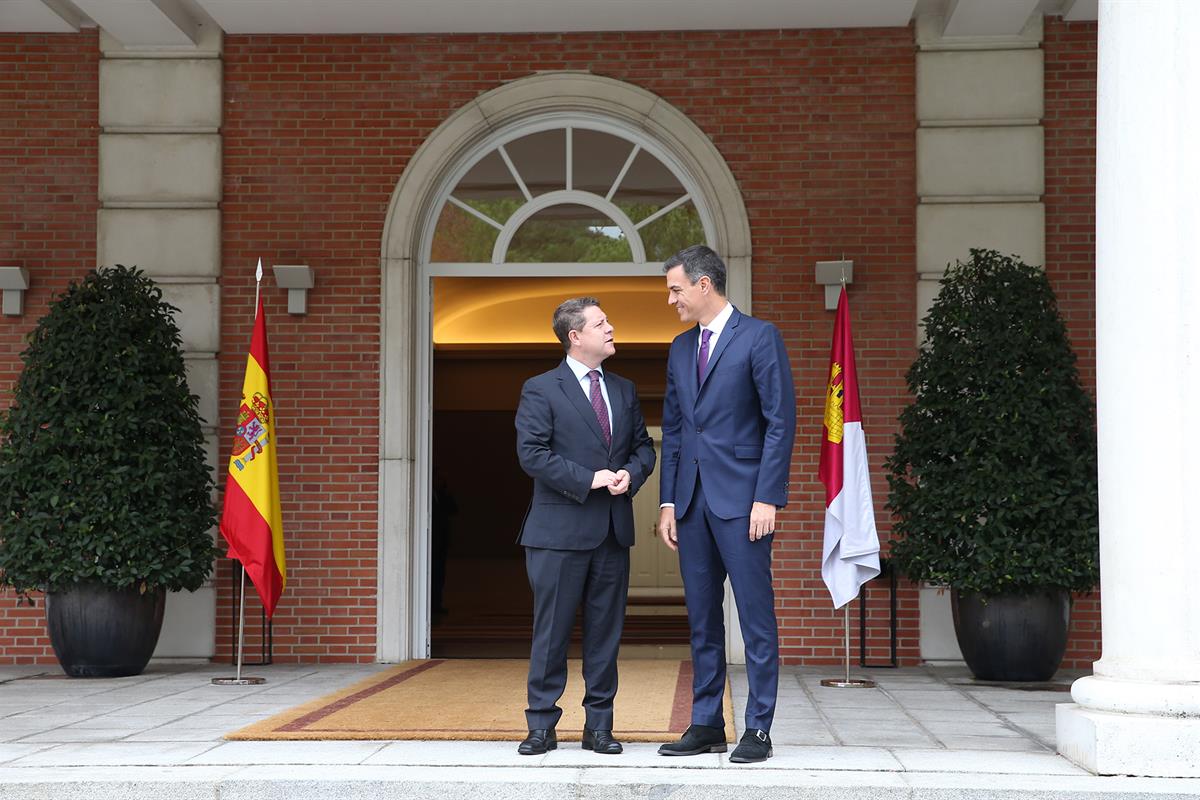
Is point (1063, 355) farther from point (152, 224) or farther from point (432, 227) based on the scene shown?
point (152, 224)

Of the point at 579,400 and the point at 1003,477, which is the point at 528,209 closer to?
the point at 1003,477

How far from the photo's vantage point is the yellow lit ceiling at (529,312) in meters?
14.1

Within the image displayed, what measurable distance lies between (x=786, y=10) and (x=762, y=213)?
3.99 ft

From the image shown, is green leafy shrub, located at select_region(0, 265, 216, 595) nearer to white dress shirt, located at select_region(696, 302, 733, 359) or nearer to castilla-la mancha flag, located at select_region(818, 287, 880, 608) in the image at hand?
castilla-la mancha flag, located at select_region(818, 287, 880, 608)

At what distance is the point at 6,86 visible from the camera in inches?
339

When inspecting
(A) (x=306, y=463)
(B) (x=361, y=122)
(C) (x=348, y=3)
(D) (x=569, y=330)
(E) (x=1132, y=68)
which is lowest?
(A) (x=306, y=463)

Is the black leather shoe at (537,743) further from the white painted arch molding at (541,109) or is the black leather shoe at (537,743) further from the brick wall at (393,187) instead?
the white painted arch molding at (541,109)

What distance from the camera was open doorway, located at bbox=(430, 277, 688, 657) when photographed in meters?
14.2

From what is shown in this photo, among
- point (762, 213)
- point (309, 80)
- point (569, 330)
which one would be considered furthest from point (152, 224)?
point (569, 330)

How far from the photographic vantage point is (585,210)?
8.70 meters

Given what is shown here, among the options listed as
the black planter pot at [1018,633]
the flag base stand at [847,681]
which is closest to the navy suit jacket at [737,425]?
the flag base stand at [847,681]

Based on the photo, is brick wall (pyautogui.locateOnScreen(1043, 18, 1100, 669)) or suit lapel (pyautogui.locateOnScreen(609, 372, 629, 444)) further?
brick wall (pyautogui.locateOnScreen(1043, 18, 1100, 669))

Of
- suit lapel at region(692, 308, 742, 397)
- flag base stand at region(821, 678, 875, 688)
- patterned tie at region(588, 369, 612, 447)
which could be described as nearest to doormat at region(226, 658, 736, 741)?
flag base stand at region(821, 678, 875, 688)

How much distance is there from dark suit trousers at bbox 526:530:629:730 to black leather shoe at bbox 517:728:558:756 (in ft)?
0.09
